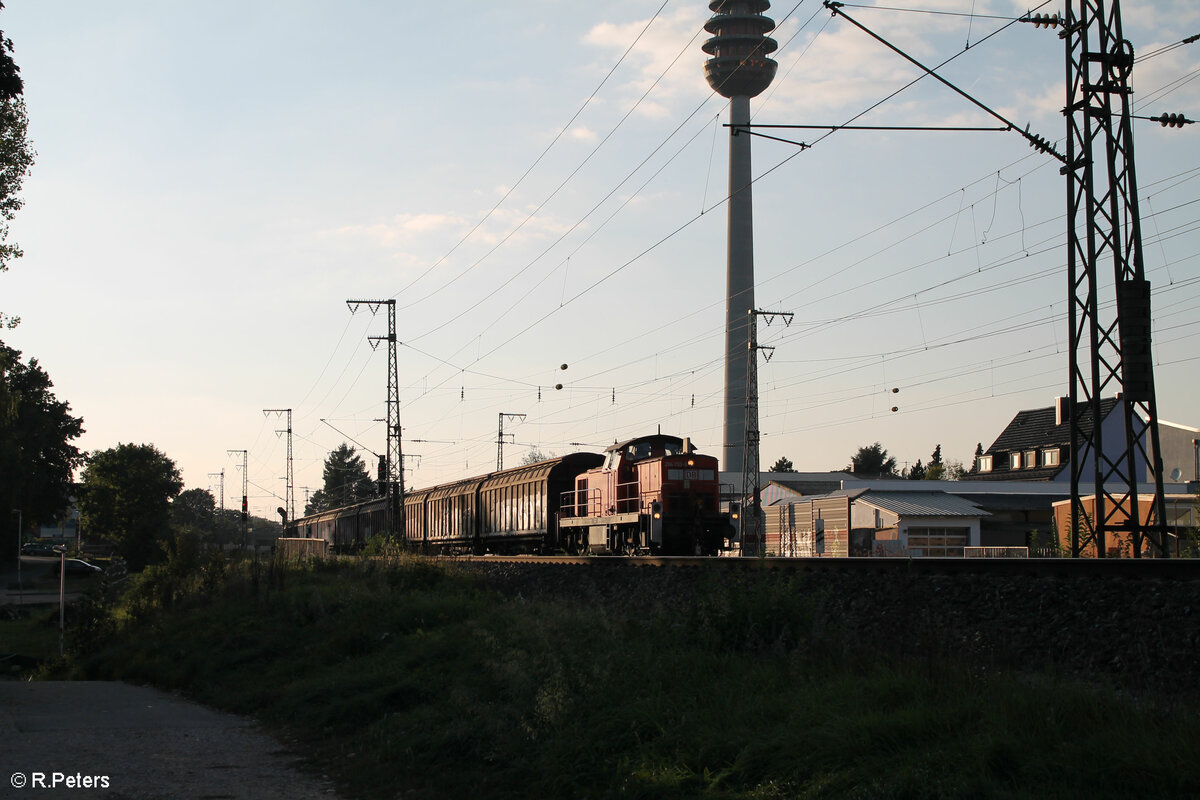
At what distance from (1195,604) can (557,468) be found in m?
24.0

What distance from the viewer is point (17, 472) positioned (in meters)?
69.8

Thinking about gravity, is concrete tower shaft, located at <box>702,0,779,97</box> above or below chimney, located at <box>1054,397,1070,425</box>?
above

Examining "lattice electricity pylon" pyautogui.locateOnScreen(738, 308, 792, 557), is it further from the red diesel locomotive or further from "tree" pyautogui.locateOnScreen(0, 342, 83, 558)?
"tree" pyautogui.locateOnScreen(0, 342, 83, 558)

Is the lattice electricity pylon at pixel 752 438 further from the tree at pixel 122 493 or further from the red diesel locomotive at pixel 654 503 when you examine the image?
the tree at pixel 122 493

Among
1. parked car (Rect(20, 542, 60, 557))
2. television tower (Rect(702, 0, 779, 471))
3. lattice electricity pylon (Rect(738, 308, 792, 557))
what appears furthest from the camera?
parked car (Rect(20, 542, 60, 557))

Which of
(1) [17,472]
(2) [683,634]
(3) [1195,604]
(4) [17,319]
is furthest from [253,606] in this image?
(1) [17,472]

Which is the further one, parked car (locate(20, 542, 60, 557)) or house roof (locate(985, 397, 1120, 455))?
parked car (locate(20, 542, 60, 557))

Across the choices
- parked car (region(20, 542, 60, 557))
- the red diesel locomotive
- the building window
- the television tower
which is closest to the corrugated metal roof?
the building window

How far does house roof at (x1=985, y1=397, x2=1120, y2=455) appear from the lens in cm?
6700

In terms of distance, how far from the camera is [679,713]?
403 inches

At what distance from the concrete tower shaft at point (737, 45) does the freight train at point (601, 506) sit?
7139 centimetres

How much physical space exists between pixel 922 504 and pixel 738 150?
200ft

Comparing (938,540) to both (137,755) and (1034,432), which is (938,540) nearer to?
(1034,432)

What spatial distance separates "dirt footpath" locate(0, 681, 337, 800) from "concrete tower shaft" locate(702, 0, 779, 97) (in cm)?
9504
